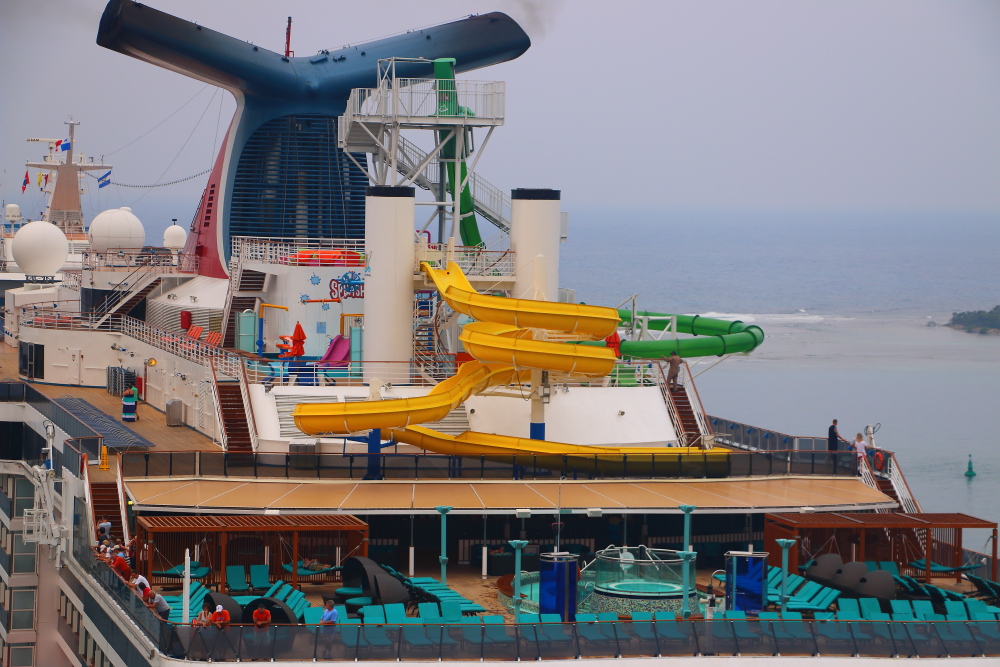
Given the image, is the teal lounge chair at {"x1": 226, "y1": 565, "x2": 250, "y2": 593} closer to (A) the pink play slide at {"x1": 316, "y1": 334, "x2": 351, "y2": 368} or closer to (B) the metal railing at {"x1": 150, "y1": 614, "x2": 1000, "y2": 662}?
(B) the metal railing at {"x1": 150, "y1": 614, "x2": 1000, "y2": 662}

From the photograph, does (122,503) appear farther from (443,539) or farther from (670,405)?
(670,405)

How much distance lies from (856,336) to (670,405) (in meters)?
103

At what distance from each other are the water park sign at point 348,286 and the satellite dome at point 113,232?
21949mm

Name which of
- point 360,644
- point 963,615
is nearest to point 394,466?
point 360,644

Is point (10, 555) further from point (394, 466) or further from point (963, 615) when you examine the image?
point (963, 615)

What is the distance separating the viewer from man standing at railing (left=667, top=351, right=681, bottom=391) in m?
35.3

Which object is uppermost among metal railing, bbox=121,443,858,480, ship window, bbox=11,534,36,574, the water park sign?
the water park sign

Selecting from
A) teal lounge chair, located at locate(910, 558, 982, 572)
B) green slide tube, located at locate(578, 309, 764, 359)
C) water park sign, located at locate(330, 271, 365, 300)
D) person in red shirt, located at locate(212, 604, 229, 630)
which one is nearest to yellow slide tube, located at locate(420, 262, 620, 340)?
green slide tube, located at locate(578, 309, 764, 359)

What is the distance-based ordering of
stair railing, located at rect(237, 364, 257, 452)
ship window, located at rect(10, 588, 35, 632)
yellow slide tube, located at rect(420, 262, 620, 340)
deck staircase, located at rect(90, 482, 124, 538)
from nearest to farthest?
deck staircase, located at rect(90, 482, 124, 538) → yellow slide tube, located at rect(420, 262, 620, 340) → stair railing, located at rect(237, 364, 257, 452) → ship window, located at rect(10, 588, 35, 632)

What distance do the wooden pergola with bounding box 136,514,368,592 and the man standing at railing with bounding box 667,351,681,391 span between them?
36.4ft

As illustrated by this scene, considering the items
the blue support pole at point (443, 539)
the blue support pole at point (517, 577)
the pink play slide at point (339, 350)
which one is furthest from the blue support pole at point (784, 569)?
the pink play slide at point (339, 350)

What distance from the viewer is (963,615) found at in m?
24.2

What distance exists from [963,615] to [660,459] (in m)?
8.52

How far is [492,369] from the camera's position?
3200cm
